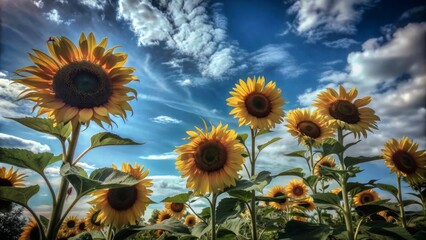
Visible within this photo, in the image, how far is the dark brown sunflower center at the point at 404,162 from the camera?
5539mm

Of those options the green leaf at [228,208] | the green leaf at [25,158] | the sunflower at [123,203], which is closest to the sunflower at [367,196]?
the green leaf at [228,208]

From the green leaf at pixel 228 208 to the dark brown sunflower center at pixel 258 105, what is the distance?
162cm

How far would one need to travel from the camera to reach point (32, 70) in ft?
9.50

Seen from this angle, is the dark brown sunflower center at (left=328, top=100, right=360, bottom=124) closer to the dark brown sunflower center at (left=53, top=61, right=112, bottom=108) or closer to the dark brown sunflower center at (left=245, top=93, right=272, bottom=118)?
the dark brown sunflower center at (left=245, top=93, right=272, bottom=118)

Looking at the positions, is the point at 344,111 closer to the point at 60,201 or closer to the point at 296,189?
the point at 60,201

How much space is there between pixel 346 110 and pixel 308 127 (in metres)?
0.81

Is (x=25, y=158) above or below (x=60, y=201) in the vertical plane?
above

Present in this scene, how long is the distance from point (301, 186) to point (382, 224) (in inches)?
224

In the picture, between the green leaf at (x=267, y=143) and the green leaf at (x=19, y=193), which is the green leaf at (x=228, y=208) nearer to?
the green leaf at (x=267, y=143)

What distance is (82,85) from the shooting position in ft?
9.93

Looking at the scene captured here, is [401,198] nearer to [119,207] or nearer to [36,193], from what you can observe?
[119,207]

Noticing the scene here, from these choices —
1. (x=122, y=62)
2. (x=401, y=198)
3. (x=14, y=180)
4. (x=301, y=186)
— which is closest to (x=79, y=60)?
(x=122, y=62)

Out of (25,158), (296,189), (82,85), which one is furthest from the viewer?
(296,189)

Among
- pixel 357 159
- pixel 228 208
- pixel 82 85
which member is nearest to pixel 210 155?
pixel 228 208
